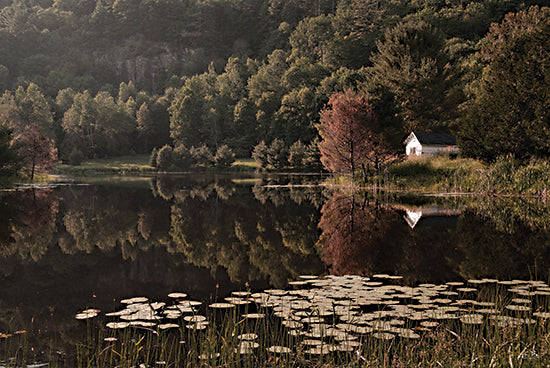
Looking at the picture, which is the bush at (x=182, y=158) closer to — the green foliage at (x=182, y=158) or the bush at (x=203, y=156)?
the green foliage at (x=182, y=158)

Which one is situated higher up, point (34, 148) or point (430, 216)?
point (34, 148)

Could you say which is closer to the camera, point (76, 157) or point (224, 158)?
point (224, 158)

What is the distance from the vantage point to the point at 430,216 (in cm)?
2062

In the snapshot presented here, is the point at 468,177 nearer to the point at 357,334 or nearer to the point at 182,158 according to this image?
the point at 357,334

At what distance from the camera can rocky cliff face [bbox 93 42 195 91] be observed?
181 meters

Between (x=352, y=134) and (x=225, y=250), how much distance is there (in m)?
28.1

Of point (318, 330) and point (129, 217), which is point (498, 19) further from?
point (318, 330)

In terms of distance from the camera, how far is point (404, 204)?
26.1 meters

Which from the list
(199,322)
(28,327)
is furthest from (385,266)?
(28,327)

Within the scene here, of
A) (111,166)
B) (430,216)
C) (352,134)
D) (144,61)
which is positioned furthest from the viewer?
(144,61)

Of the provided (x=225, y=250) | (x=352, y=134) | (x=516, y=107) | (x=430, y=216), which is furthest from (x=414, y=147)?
(x=225, y=250)

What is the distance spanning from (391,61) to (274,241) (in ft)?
198

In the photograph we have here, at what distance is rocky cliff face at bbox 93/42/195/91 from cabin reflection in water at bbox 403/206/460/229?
169251 millimetres

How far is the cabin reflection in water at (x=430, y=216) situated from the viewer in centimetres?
1848
